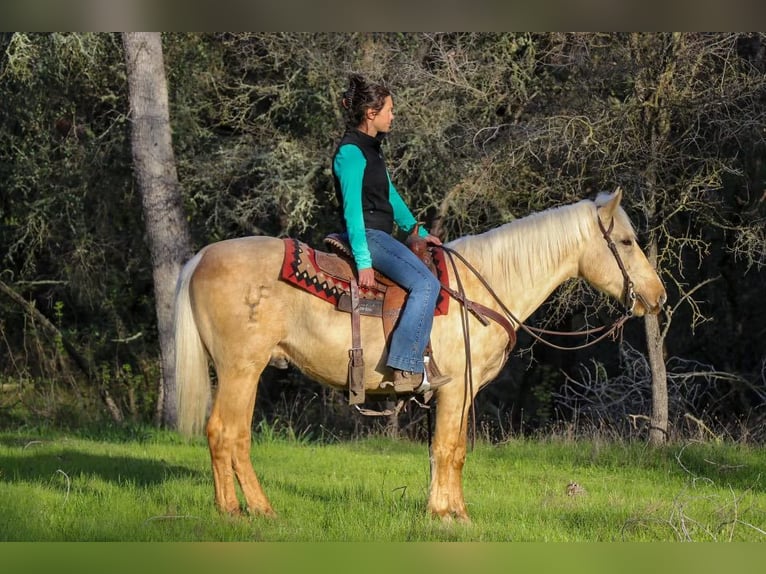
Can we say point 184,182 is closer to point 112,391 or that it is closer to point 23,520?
point 112,391

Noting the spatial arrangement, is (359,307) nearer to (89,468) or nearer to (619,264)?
(619,264)

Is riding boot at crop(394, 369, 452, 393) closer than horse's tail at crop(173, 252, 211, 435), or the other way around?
riding boot at crop(394, 369, 452, 393)

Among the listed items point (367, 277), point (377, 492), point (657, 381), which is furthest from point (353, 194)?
point (657, 381)

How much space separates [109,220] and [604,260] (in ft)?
33.7

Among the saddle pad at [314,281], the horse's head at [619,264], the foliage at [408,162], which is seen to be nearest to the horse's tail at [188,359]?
the saddle pad at [314,281]

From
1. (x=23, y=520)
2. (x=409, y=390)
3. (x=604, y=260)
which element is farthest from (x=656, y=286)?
(x=23, y=520)

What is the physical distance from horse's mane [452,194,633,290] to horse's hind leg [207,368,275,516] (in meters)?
1.85

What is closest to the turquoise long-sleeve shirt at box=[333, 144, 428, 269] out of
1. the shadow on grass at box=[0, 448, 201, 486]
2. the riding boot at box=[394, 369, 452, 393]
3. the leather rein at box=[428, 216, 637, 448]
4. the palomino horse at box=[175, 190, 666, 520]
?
the palomino horse at box=[175, 190, 666, 520]

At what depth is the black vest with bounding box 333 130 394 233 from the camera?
679 cm

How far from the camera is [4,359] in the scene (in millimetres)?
17719

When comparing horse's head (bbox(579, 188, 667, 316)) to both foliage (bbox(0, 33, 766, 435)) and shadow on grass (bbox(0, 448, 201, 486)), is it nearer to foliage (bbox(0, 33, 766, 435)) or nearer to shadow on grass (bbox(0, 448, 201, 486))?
foliage (bbox(0, 33, 766, 435))

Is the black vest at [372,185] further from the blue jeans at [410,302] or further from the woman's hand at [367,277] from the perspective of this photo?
the woman's hand at [367,277]

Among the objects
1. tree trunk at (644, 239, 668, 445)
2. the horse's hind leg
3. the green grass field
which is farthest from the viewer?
tree trunk at (644, 239, 668, 445)

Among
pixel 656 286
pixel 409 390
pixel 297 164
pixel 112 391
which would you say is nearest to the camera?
pixel 409 390
